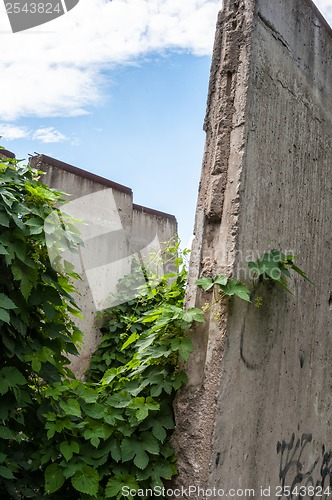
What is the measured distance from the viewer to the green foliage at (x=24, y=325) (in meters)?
2.72

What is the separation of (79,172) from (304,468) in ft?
13.3

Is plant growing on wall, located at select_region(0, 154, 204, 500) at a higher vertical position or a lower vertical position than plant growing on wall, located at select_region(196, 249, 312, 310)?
lower

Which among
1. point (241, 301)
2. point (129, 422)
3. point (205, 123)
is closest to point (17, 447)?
point (129, 422)

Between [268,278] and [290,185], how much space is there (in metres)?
0.74

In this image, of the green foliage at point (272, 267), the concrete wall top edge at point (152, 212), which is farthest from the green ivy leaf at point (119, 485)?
the concrete wall top edge at point (152, 212)

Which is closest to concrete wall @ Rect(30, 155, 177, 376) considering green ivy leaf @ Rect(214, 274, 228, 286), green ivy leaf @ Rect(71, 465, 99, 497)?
green ivy leaf @ Rect(214, 274, 228, 286)

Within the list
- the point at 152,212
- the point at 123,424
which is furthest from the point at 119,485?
the point at 152,212

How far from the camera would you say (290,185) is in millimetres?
3670

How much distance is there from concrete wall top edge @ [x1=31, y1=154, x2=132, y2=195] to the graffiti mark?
385 cm

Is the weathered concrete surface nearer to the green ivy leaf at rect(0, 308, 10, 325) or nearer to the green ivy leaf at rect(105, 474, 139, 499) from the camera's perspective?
the green ivy leaf at rect(105, 474, 139, 499)

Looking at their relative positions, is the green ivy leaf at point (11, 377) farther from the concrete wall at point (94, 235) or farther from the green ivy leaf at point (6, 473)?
the concrete wall at point (94, 235)

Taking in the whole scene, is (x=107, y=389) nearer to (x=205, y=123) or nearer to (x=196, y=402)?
(x=196, y=402)

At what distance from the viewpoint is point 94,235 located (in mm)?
6652

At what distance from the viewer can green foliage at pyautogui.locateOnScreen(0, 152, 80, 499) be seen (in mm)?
2717
